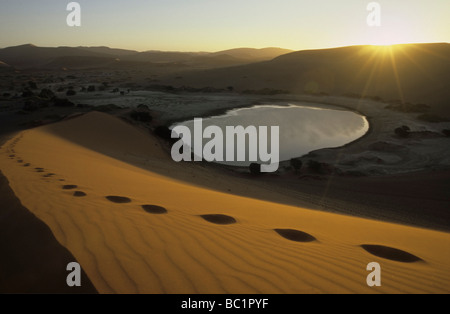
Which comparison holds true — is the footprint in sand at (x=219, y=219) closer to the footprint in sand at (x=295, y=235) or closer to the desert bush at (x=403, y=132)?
the footprint in sand at (x=295, y=235)

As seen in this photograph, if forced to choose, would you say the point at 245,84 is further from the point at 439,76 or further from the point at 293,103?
the point at 439,76

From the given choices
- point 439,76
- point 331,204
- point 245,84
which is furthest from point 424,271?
point 439,76

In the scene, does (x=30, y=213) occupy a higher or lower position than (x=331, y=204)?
higher

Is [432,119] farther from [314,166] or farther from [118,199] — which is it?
[118,199]

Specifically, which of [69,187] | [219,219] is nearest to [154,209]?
[219,219]

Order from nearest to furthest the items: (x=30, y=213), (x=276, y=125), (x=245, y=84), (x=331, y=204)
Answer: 1. (x=30, y=213)
2. (x=331, y=204)
3. (x=276, y=125)
4. (x=245, y=84)

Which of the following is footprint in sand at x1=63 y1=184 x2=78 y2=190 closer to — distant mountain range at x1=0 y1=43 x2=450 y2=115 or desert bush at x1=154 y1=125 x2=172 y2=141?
desert bush at x1=154 y1=125 x2=172 y2=141

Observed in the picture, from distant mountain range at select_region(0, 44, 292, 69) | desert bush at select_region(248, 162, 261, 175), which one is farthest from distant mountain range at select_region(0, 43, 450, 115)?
distant mountain range at select_region(0, 44, 292, 69)
